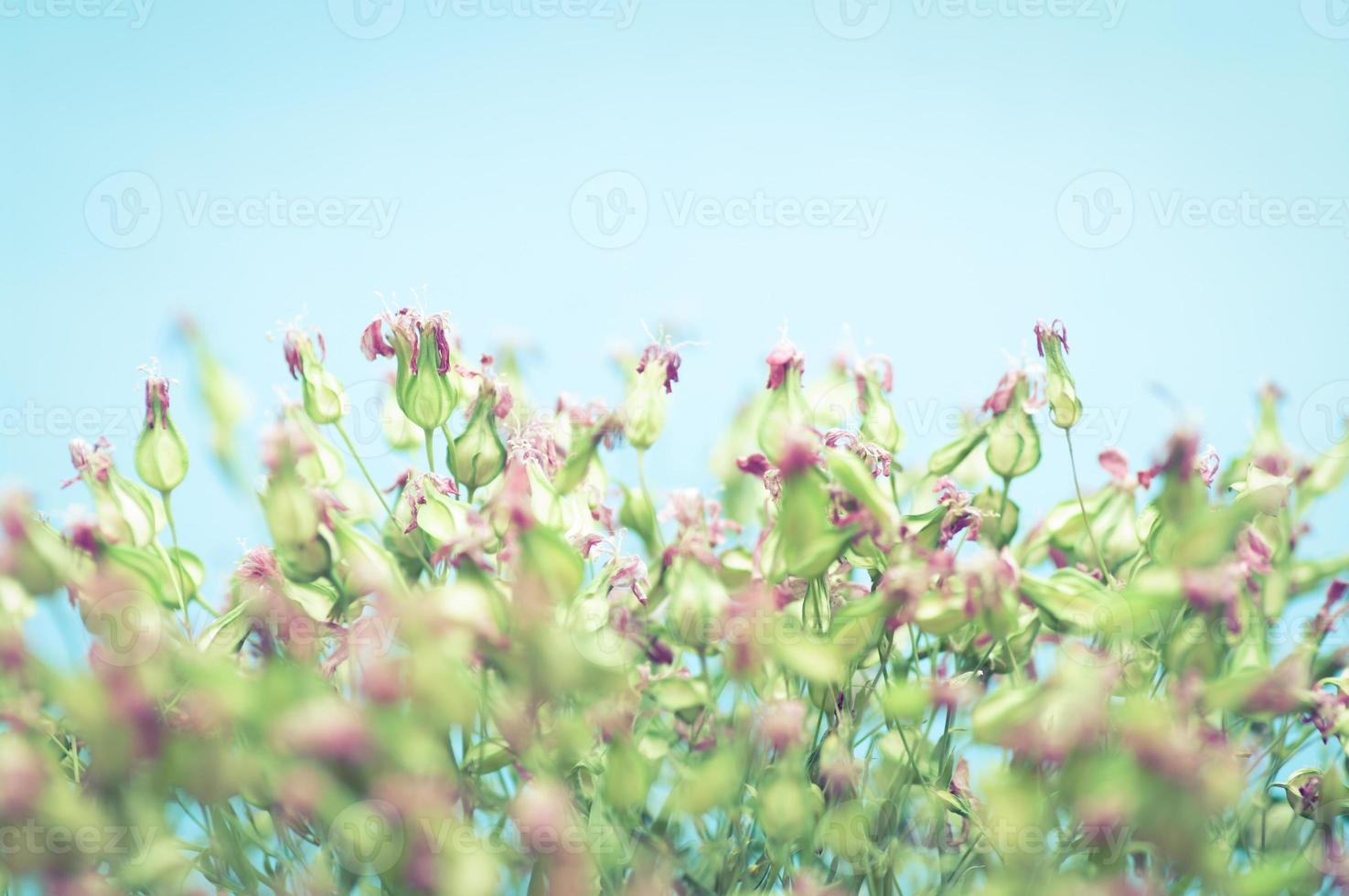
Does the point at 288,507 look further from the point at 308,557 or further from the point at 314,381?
the point at 314,381

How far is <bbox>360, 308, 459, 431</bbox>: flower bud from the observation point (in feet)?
1.53

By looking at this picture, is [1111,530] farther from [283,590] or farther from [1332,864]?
[283,590]

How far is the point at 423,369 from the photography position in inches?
18.4

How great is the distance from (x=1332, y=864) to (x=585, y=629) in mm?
275

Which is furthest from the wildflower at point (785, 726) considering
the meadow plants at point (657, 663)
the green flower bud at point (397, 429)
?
the green flower bud at point (397, 429)

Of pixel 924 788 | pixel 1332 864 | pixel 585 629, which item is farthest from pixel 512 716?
pixel 1332 864

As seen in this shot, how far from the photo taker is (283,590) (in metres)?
0.42

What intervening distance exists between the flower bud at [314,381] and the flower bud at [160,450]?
0.18ft

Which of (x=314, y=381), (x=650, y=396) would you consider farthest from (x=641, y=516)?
(x=314, y=381)

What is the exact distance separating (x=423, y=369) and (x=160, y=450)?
0.38ft

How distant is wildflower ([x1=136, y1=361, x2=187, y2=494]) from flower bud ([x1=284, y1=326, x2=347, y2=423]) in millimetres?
54

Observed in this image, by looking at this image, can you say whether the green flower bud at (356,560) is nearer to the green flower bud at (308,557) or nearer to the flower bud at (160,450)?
the green flower bud at (308,557)

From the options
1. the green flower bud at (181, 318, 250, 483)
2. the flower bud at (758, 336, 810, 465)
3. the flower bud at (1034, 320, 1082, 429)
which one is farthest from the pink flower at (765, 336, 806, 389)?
the green flower bud at (181, 318, 250, 483)

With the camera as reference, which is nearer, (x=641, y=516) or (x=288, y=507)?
(x=288, y=507)
